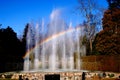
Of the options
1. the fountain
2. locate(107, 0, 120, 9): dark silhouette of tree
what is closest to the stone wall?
the fountain

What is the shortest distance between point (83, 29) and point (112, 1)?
13.1 m

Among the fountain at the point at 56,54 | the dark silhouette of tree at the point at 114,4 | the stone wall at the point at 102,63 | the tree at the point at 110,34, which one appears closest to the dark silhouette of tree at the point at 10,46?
the fountain at the point at 56,54

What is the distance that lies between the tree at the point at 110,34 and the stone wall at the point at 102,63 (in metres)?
4.27

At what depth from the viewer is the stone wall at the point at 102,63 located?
24859 millimetres

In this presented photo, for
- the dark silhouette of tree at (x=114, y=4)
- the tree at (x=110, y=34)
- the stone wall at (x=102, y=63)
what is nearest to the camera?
the stone wall at (x=102, y=63)

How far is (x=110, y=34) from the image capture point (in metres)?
32.3

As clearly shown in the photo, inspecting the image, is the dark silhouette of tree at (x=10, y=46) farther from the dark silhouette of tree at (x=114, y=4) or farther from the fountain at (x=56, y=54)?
the dark silhouette of tree at (x=114, y=4)

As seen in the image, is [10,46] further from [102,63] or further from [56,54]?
[102,63]

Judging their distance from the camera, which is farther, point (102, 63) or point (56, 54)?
point (56, 54)

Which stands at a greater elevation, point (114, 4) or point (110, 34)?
point (114, 4)

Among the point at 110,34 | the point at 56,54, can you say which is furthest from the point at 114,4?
the point at 56,54

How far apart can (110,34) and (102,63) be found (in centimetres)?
726

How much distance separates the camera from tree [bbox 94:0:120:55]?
3111 cm

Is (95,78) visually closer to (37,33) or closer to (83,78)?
(83,78)
